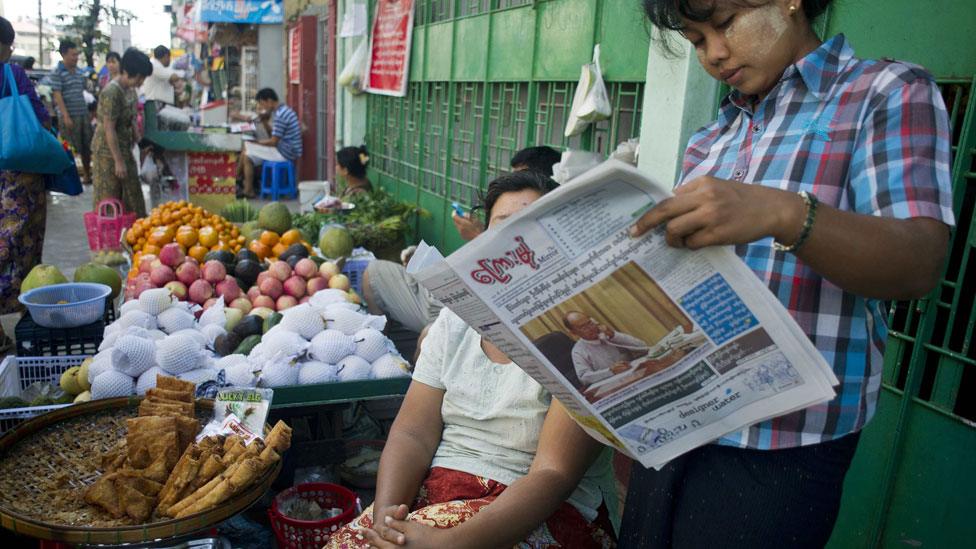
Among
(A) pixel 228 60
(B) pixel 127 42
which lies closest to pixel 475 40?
(A) pixel 228 60

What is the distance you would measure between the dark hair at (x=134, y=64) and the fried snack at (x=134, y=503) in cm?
651

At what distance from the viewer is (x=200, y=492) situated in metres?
1.88

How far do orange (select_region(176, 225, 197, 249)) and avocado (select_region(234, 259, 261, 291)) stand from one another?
2.01 ft

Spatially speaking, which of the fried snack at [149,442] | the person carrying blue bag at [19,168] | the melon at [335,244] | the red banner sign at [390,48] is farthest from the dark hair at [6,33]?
the fried snack at [149,442]

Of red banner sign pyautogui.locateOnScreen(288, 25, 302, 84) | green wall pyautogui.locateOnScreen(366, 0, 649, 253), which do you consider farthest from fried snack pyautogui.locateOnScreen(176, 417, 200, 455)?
red banner sign pyautogui.locateOnScreen(288, 25, 302, 84)

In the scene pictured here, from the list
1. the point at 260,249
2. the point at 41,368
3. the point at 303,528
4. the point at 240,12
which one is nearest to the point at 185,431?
the point at 303,528

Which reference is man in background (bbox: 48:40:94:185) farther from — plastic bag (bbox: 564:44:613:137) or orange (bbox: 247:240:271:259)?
plastic bag (bbox: 564:44:613:137)

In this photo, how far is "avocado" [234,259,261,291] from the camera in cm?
412

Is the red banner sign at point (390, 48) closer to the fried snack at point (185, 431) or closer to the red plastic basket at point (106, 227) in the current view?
the red plastic basket at point (106, 227)

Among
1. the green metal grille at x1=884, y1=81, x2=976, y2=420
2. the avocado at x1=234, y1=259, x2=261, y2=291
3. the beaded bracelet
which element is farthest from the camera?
the avocado at x1=234, y1=259, x2=261, y2=291

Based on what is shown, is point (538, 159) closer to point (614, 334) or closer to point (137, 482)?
point (137, 482)

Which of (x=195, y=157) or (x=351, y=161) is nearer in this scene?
(x=351, y=161)

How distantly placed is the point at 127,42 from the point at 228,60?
171 inches

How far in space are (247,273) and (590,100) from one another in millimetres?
2246
